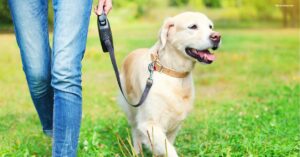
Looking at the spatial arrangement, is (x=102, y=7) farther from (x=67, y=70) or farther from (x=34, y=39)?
(x=67, y=70)

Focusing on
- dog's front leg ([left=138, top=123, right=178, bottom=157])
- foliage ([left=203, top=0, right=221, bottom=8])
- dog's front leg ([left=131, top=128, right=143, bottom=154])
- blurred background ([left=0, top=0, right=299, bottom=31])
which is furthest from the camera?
foliage ([left=203, top=0, right=221, bottom=8])

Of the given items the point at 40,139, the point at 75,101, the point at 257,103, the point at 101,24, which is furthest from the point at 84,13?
the point at 257,103

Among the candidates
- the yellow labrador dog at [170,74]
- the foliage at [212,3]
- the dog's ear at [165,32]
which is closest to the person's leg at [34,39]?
the yellow labrador dog at [170,74]

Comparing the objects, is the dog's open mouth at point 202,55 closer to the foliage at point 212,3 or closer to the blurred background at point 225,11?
the blurred background at point 225,11

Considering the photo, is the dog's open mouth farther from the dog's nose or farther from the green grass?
the green grass

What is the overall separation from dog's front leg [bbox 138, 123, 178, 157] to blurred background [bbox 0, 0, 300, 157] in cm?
21

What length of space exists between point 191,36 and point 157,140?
0.78 m

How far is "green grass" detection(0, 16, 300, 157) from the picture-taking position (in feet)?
14.1

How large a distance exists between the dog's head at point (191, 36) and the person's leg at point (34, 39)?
0.85 metres

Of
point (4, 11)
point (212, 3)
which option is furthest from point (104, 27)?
point (212, 3)

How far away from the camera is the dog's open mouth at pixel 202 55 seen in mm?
4090

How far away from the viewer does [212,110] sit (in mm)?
6547

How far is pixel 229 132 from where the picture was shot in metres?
4.71

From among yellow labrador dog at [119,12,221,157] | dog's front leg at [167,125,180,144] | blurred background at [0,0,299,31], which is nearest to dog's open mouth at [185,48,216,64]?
yellow labrador dog at [119,12,221,157]
